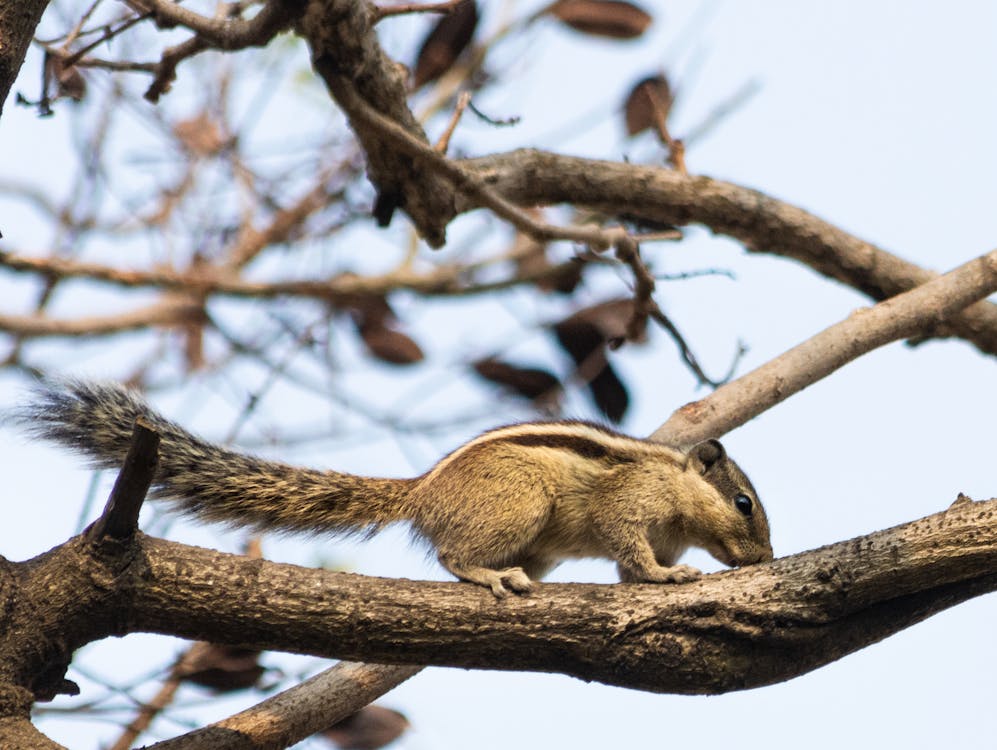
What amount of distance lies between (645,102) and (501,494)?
9.12 ft

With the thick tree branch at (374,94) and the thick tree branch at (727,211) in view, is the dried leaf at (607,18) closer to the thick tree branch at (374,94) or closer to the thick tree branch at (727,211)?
the thick tree branch at (727,211)

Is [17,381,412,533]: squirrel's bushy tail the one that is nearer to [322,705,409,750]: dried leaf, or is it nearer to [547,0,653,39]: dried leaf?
[322,705,409,750]: dried leaf

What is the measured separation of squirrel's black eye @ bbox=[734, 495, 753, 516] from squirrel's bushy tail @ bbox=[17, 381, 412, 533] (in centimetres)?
147

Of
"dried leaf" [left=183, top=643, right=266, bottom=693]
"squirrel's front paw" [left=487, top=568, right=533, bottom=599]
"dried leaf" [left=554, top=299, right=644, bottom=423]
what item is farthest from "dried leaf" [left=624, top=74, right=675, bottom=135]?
"dried leaf" [left=183, top=643, right=266, bottom=693]

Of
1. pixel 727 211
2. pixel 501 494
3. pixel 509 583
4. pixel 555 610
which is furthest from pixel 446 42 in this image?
pixel 555 610

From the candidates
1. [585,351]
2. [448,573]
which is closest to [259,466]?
[448,573]

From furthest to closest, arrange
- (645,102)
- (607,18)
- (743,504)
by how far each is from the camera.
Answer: (645,102) → (607,18) → (743,504)

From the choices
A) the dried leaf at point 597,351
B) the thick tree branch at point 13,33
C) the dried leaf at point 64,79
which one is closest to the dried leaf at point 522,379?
the dried leaf at point 597,351

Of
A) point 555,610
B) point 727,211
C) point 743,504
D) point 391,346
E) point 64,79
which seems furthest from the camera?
point 727,211

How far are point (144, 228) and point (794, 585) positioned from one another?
540cm

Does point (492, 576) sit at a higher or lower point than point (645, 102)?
lower

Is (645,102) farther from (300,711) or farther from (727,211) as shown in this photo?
(300,711)

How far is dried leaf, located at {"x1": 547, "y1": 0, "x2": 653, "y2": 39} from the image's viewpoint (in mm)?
6266

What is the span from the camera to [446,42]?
245 inches
